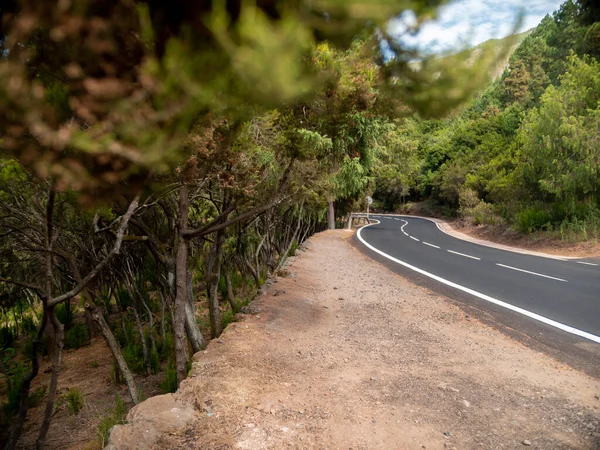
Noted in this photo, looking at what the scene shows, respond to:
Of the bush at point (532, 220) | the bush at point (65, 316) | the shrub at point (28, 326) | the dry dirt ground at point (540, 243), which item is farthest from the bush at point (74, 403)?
the bush at point (532, 220)

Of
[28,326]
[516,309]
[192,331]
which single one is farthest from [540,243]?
[28,326]

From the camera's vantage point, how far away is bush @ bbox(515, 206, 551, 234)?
2020 centimetres

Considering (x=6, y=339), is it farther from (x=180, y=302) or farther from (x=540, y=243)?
(x=540, y=243)

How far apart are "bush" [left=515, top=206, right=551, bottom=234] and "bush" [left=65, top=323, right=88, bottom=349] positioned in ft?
65.5

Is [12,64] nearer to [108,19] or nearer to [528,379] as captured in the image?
[108,19]

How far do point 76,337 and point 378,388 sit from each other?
1058cm

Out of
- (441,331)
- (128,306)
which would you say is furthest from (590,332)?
(128,306)

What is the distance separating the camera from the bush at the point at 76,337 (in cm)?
1170

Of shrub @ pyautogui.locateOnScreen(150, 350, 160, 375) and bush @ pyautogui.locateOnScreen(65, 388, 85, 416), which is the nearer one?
bush @ pyautogui.locateOnScreen(65, 388, 85, 416)

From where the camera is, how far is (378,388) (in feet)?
14.2

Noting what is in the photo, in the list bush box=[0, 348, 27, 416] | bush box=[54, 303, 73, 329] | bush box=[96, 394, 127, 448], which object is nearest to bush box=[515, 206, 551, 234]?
bush box=[54, 303, 73, 329]

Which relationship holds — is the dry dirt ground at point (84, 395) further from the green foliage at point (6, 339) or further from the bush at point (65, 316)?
the green foliage at point (6, 339)

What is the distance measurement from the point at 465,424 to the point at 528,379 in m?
1.49

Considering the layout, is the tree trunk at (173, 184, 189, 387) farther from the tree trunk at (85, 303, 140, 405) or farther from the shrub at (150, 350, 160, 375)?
the shrub at (150, 350, 160, 375)
